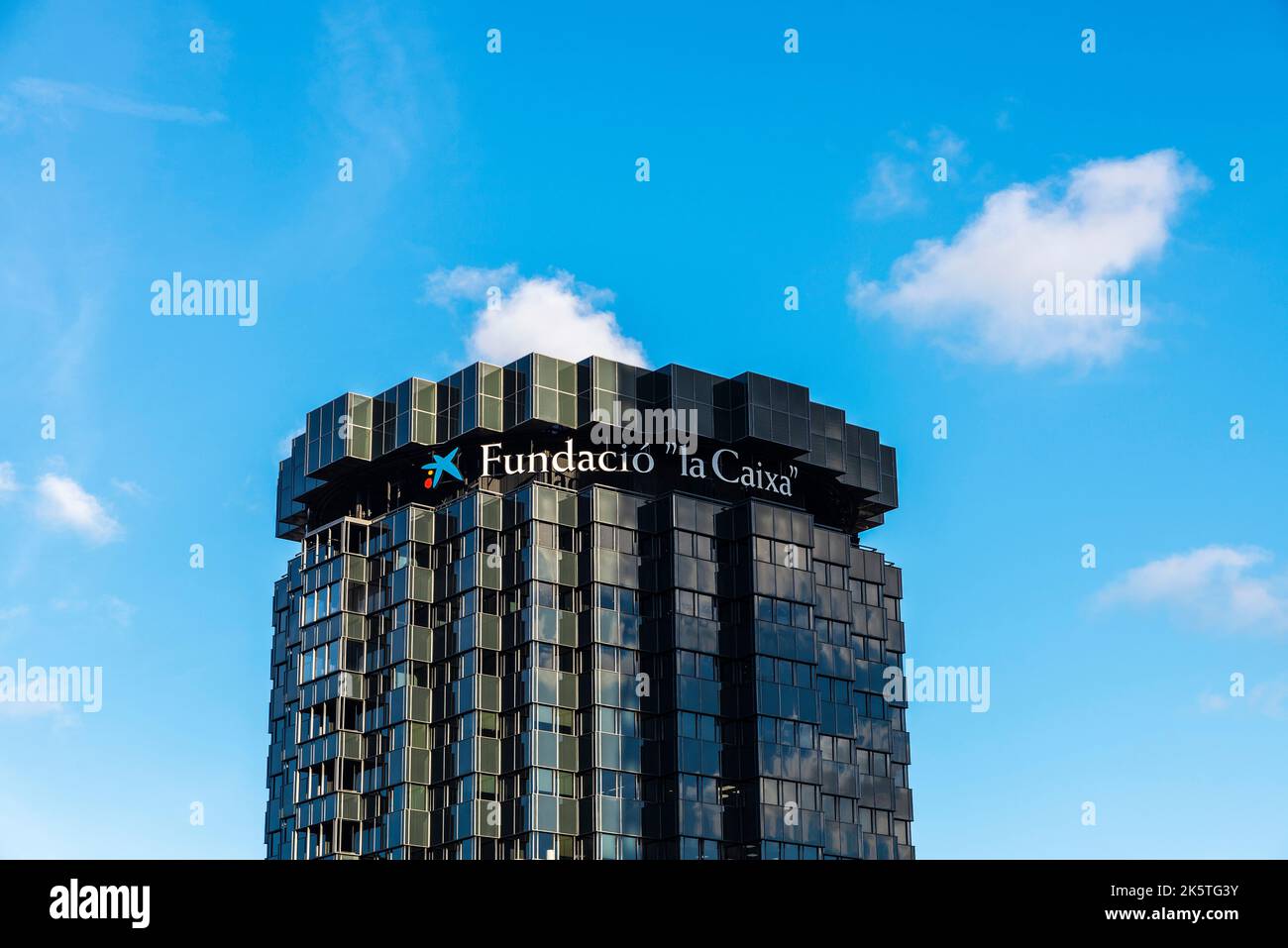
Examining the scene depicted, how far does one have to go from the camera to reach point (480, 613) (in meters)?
122

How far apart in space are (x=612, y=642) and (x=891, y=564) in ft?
103

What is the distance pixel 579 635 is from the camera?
122188mm

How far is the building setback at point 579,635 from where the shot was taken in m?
118

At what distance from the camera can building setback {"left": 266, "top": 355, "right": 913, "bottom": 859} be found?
11819 cm

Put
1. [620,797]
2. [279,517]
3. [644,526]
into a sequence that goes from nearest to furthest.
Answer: [620,797] < [644,526] < [279,517]

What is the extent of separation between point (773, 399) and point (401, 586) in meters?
31.4
